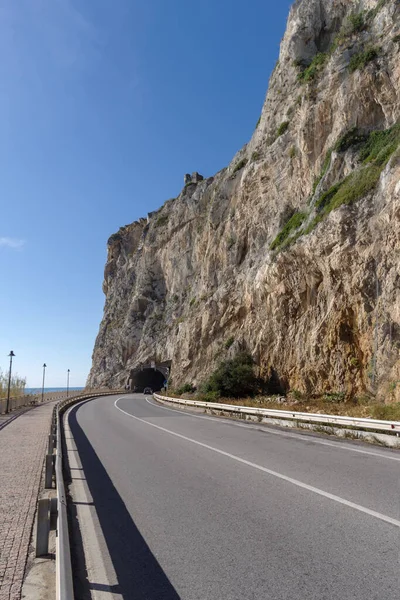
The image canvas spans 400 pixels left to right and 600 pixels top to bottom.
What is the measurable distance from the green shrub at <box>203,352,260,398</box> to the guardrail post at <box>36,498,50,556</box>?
85.1 feet

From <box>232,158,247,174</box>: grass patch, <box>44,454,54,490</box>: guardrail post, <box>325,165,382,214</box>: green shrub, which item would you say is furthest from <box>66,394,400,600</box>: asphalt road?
<box>232,158,247,174</box>: grass patch

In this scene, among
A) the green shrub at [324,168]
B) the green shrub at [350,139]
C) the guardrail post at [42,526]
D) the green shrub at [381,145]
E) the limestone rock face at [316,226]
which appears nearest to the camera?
the guardrail post at [42,526]

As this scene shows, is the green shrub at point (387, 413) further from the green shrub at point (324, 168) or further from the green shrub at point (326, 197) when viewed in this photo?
the green shrub at point (324, 168)

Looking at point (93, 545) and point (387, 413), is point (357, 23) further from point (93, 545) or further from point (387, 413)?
point (93, 545)

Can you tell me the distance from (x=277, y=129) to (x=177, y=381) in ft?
82.0

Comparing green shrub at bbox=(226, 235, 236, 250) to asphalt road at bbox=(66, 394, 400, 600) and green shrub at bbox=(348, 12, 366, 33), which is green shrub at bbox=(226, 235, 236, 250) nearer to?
green shrub at bbox=(348, 12, 366, 33)

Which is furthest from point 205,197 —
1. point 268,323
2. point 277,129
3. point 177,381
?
point 268,323

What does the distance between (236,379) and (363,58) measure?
73.0ft

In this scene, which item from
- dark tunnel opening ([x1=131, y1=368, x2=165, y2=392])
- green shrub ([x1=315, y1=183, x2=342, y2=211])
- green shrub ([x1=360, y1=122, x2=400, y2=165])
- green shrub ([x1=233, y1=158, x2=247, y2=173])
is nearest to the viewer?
green shrub ([x1=360, y1=122, x2=400, y2=165])

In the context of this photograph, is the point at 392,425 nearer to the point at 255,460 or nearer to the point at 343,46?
the point at 255,460

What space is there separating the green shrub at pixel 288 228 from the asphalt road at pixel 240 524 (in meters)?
21.7

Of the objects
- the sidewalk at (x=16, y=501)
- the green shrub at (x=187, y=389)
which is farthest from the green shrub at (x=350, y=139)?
the sidewalk at (x=16, y=501)

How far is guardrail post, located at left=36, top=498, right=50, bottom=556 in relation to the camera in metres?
4.40

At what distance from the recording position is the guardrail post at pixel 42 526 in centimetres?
440
